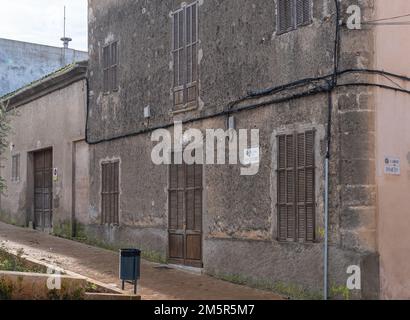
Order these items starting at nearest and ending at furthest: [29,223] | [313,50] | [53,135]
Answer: [313,50] < [53,135] < [29,223]

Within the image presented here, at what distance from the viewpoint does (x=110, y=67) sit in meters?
15.1

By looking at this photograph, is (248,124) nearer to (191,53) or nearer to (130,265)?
(191,53)

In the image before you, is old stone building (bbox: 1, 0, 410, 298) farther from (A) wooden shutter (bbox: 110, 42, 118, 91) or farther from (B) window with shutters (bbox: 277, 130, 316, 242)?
(A) wooden shutter (bbox: 110, 42, 118, 91)

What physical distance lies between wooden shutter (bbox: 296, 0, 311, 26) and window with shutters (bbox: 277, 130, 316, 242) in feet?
5.74

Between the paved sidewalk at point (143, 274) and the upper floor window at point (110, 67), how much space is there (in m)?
4.07

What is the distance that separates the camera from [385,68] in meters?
8.64

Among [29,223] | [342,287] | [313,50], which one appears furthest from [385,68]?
[29,223]

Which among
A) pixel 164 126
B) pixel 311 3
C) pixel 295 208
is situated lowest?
pixel 295 208

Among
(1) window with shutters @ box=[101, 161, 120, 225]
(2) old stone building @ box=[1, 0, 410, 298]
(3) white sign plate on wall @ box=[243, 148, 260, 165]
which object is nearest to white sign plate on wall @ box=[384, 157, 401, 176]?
(2) old stone building @ box=[1, 0, 410, 298]

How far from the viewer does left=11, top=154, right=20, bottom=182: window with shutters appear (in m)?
21.0

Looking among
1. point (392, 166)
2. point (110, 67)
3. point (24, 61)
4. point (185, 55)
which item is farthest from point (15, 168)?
point (392, 166)

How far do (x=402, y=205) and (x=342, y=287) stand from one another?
4.76 ft

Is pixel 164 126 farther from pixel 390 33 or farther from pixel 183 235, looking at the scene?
pixel 390 33

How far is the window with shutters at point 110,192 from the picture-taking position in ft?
48.1
